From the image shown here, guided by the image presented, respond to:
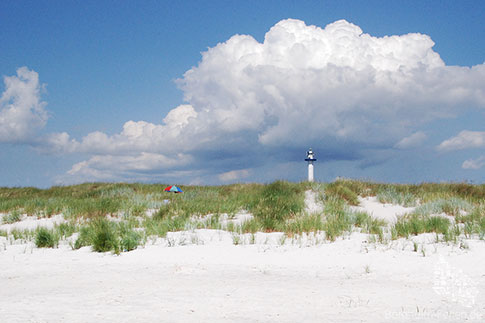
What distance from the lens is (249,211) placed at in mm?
12953

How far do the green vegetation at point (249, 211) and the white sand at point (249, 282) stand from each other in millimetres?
563

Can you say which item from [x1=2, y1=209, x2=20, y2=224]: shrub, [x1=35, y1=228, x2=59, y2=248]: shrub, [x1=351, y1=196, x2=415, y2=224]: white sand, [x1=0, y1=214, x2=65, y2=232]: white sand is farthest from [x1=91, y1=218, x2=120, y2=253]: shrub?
[x1=351, y1=196, x2=415, y2=224]: white sand

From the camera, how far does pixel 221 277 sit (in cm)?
575

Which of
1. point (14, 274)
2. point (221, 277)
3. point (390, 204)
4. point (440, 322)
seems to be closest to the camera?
point (440, 322)

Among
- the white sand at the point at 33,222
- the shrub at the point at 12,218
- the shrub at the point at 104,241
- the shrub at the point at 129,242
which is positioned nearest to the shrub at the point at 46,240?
the shrub at the point at 104,241

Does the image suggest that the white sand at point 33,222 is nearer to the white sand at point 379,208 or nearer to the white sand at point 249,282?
the white sand at point 249,282

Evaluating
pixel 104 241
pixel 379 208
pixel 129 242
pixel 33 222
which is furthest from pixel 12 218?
pixel 379 208

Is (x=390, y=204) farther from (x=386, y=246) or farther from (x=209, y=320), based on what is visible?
(x=209, y=320)

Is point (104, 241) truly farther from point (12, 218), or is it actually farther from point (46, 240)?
point (12, 218)

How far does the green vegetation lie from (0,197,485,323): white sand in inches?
22.2

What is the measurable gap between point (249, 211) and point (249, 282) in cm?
753

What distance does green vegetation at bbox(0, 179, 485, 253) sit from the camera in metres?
8.66

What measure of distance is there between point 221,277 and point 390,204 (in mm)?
11477

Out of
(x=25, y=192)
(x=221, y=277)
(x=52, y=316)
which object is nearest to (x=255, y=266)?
(x=221, y=277)
